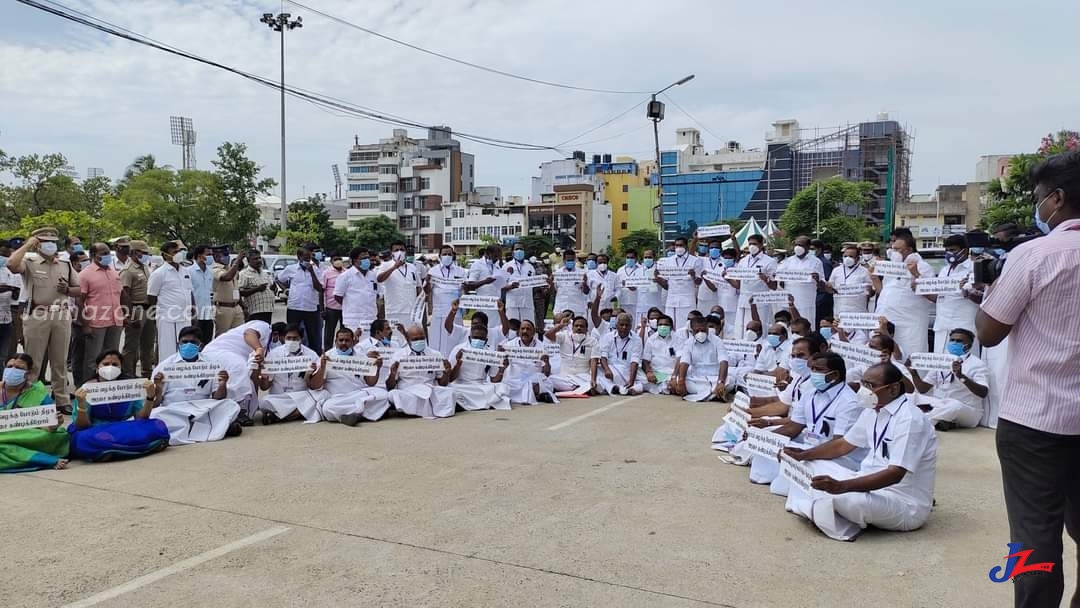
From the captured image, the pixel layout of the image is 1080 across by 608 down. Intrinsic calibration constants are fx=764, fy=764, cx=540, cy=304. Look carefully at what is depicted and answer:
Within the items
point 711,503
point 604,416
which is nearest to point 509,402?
point 604,416

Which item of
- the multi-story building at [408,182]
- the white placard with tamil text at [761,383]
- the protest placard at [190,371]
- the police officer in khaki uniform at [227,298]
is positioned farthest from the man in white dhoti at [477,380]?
the multi-story building at [408,182]

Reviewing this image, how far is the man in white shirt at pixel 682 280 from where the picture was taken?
12484 millimetres

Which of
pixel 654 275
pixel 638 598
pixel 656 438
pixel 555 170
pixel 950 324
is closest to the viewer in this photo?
pixel 638 598

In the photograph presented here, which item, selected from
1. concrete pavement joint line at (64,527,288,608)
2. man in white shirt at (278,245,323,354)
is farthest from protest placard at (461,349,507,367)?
concrete pavement joint line at (64,527,288,608)

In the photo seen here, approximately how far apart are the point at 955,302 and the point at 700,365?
313 centimetres

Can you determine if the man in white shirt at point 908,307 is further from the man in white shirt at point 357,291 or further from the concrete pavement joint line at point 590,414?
the man in white shirt at point 357,291

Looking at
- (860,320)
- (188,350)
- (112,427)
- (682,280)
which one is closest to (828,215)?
(682,280)

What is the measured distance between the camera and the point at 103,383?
6.59 metres

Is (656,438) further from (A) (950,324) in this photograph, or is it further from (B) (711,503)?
(A) (950,324)

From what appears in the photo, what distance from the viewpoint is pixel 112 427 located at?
6570 millimetres

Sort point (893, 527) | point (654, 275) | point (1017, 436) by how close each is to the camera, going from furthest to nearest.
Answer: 1. point (654, 275)
2. point (893, 527)
3. point (1017, 436)

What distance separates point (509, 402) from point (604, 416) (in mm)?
1282

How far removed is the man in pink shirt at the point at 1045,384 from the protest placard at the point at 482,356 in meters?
6.68

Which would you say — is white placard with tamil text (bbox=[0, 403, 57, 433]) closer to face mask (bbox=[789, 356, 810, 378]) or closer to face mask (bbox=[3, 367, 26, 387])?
face mask (bbox=[3, 367, 26, 387])
